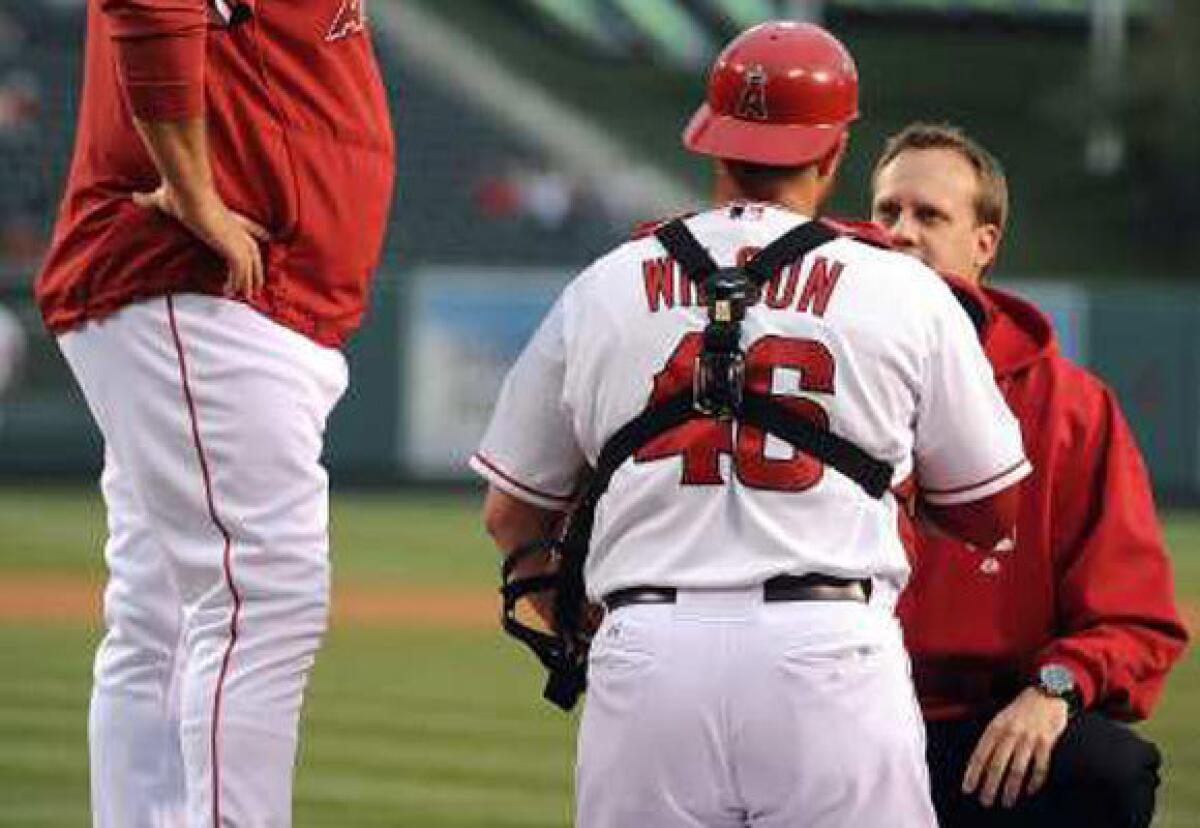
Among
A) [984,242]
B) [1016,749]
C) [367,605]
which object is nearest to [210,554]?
[1016,749]

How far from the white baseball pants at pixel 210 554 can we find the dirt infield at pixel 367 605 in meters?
8.33

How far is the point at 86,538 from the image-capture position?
1691cm

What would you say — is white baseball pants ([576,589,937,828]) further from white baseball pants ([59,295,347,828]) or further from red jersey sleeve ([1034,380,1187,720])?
red jersey sleeve ([1034,380,1187,720])

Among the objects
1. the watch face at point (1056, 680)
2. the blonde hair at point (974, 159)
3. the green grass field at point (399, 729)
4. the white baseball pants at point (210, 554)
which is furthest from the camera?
the green grass field at point (399, 729)

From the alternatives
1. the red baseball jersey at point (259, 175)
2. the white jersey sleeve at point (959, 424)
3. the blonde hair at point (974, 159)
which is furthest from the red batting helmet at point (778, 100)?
the blonde hair at point (974, 159)

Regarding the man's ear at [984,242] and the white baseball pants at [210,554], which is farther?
the man's ear at [984,242]

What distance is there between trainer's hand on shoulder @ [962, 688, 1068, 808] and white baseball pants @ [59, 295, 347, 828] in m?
1.00

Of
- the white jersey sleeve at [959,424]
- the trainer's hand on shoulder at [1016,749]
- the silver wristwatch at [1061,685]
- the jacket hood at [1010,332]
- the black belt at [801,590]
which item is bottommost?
the trainer's hand on shoulder at [1016,749]

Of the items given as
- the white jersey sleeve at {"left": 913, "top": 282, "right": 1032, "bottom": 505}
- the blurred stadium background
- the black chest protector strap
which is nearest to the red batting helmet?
the black chest protector strap

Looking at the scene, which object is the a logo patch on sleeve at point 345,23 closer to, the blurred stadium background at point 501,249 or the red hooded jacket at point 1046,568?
the red hooded jacket at point 1046,568

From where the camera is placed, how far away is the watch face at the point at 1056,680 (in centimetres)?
453

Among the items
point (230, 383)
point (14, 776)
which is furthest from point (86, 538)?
point (230, 383)

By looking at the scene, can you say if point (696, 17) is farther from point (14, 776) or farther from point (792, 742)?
point (792, 742)

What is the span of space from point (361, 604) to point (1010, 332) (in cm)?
923
